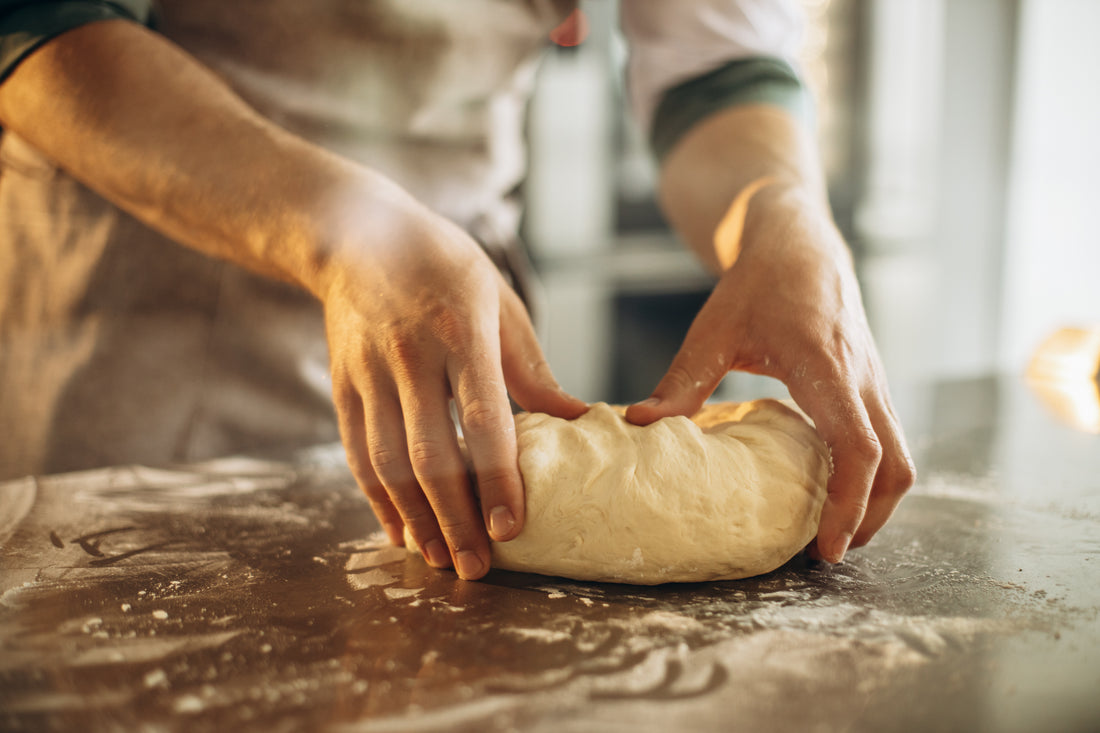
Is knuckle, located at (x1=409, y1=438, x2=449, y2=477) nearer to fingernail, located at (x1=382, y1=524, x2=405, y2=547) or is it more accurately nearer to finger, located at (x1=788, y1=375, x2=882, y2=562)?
fingernail, located at (x1=382, y1=524, x2=405, y2=547)

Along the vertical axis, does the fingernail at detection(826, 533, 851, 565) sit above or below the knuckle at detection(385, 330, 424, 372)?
below

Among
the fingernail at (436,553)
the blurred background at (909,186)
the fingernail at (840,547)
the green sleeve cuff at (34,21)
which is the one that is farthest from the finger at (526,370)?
the green sleeve cuff at (34,21)

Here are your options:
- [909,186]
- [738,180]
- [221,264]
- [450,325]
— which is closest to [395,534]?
[450,325]

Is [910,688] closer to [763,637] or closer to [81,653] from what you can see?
[763,637]

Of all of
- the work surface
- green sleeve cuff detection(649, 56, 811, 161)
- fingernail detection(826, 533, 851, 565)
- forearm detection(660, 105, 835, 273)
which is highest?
green sleeve cuff detection(649, 56, 811, 161)

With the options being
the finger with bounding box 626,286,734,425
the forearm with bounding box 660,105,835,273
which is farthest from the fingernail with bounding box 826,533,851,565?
the forearm with bounding box 660,105,835,273

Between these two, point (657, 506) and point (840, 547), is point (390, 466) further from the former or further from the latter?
point (840, 547)

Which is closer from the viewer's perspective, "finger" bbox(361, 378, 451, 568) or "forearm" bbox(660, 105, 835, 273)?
"finger" bbox(361, 378, 451, 568)

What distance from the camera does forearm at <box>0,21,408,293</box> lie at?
102 cm

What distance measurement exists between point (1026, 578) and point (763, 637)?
0.40 meters

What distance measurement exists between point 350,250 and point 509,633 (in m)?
0.50

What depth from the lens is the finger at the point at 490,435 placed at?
83 cm

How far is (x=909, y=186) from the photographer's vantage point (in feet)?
12.1

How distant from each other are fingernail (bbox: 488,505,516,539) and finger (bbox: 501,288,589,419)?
0.64 feet
